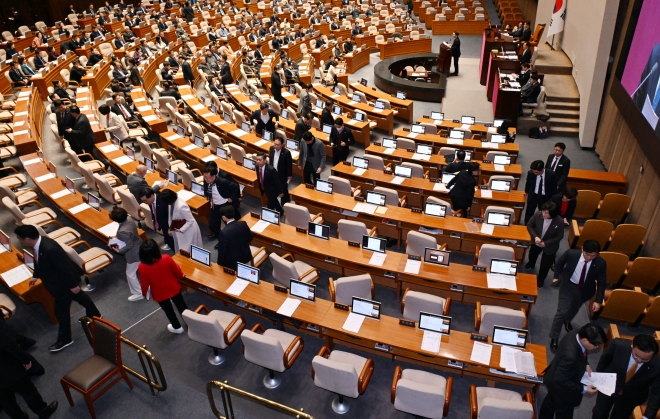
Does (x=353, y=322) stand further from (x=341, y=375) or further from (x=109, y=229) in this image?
(x=109, y=229)

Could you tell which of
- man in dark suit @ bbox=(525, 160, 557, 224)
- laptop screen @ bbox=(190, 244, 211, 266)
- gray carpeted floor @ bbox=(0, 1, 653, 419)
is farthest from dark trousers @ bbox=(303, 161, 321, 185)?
man in dark suit @ bbox=(525, 160, 557, 224)

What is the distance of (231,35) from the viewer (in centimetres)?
2291

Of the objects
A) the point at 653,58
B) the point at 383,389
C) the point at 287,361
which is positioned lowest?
the point at 383,389

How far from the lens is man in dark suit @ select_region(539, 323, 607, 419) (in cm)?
386

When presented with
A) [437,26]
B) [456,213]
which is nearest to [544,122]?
[456,213]

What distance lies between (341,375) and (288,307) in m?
1.34

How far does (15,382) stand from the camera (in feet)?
15.0

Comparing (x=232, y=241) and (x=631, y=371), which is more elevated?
(x=232, y=241)

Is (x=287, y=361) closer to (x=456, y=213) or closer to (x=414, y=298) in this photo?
(x=414, y=298)

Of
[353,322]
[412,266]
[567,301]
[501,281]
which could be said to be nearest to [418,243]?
[412,266]

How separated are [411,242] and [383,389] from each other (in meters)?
2.31

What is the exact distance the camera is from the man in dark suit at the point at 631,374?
3980 mm

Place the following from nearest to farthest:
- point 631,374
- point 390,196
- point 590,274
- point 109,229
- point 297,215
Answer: point 631,374 → point 590,274 → point 109,229 → point 297,215 → point 390,196

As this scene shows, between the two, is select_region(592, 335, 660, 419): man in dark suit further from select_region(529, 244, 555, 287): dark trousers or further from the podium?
the podium
